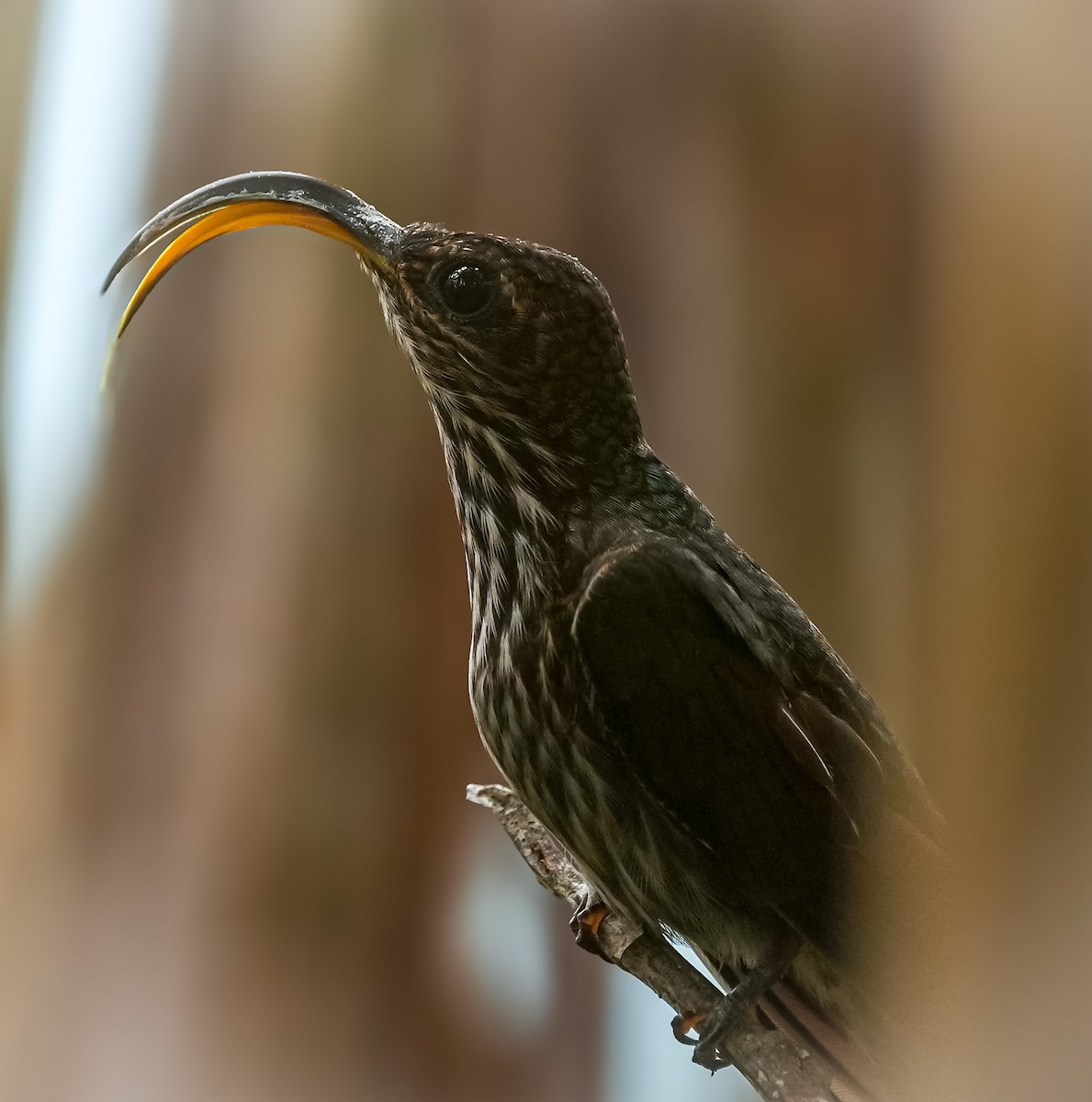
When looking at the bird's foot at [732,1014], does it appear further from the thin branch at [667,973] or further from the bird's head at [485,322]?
the bird's head at [485,322]

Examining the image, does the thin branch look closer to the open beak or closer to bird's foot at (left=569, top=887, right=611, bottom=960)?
bird's foot at (left=569, top=887, right=611, bottom=960)

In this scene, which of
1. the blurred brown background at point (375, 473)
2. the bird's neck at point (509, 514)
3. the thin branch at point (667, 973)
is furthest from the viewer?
the blurred brown background at point (375, 473)

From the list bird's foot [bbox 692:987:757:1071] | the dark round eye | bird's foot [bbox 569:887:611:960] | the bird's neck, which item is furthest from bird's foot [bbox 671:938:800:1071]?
the dark round eye

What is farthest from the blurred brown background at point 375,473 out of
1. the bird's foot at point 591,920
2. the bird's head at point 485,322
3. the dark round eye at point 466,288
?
the dark round eye at point 466,288

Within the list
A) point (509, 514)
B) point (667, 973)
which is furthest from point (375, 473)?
point (667, 973)

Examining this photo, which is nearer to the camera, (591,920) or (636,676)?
(636,676)

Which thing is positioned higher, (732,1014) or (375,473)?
(375,473)

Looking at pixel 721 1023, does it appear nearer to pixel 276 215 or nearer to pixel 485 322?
pixel 485 322

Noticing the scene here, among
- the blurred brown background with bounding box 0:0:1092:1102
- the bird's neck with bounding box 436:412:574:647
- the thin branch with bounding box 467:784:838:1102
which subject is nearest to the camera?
the thin branch with bounding box 467:784:838:1102
